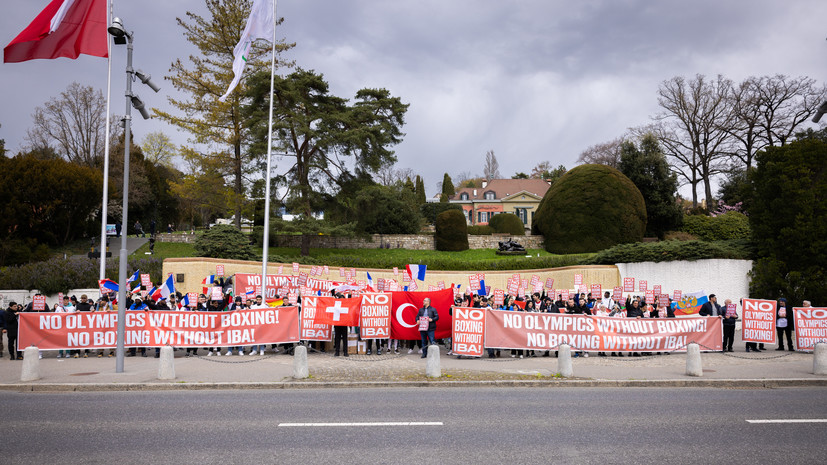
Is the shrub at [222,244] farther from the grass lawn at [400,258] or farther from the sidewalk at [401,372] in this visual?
the sidewalk at [401,372]

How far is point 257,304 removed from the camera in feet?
→ 56.4

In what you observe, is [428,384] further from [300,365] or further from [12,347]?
[12,347]

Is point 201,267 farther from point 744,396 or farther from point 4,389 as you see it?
point 744,396

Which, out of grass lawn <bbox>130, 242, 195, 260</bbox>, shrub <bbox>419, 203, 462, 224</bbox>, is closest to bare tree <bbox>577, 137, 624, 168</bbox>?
shrub <bbox>419, 203, 462, 224</bbox>

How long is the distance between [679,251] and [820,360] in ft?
44.5

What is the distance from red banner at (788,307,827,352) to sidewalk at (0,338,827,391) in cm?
49

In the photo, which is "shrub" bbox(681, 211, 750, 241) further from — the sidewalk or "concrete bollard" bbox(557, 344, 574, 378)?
"concrete bollard" bbox(557, 344, 574, 378)

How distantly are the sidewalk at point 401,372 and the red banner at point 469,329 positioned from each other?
0.32 m

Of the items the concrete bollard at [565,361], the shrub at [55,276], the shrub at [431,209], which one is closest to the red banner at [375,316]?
the concrete bollard at [565,361]

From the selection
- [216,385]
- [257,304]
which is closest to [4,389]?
[216,385]

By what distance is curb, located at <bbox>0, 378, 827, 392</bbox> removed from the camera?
11539 millimetres

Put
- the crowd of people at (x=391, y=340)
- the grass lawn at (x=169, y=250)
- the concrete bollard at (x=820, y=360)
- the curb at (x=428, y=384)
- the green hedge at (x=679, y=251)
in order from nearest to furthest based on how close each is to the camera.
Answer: the curb at (x=428, y=384)
the concrete bollard at (x=820, y=360)
the crowd of people at (x=391, y=340)
the green hedge at (x=679, y=251)
the grass lawn at (x=169, y=250)

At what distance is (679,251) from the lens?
2572cm

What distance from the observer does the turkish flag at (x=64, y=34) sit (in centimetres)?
1418
